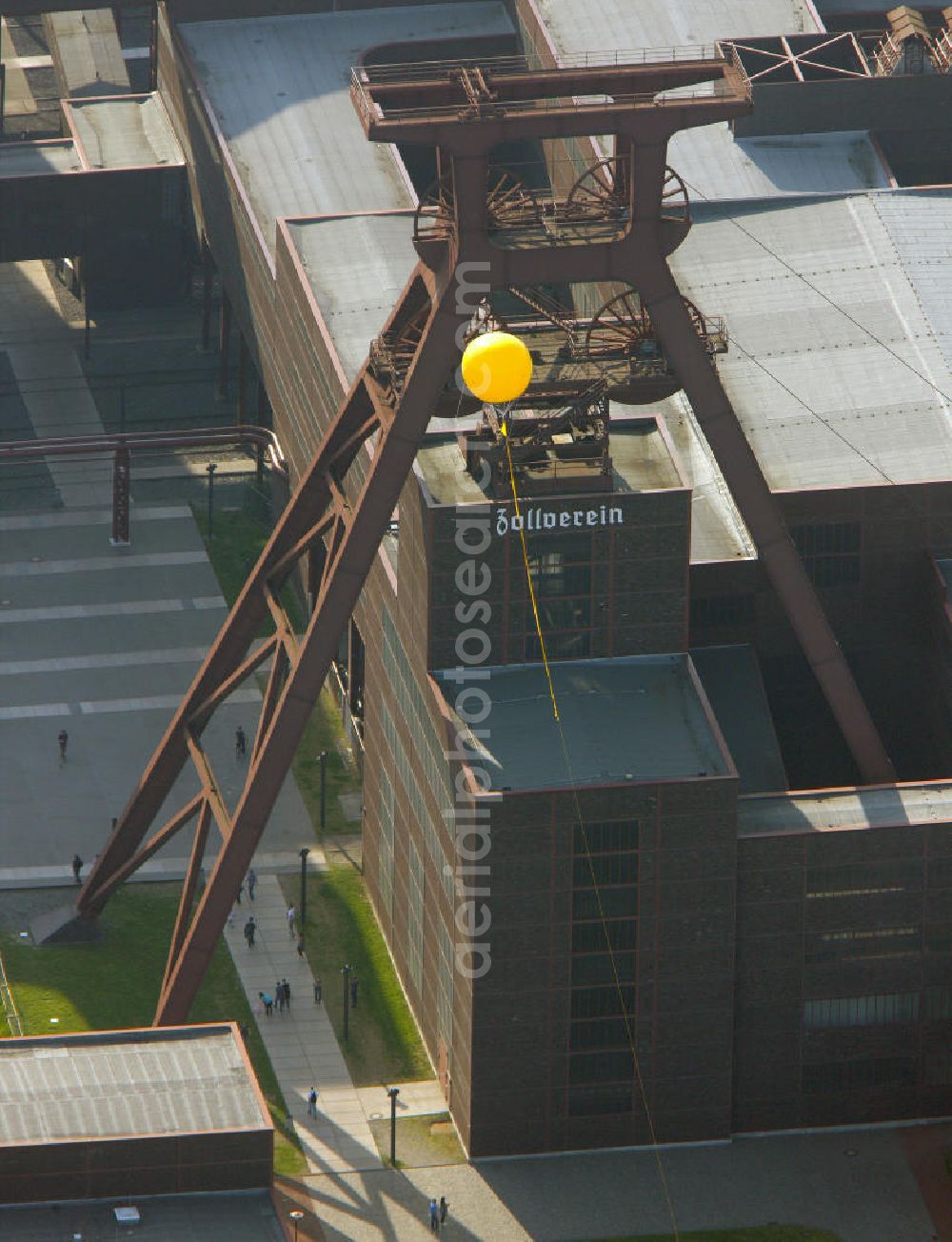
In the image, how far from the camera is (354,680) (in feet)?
448

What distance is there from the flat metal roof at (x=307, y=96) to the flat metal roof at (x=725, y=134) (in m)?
8.53

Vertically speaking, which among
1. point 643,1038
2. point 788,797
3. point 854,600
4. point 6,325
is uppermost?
point 6,325

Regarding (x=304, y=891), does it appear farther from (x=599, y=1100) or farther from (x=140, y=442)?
(x=140, y=442)

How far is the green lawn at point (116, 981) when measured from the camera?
121 metres

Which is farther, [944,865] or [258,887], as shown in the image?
[258,887]

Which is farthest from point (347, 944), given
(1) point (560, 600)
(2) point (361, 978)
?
(1) point (560, 600)

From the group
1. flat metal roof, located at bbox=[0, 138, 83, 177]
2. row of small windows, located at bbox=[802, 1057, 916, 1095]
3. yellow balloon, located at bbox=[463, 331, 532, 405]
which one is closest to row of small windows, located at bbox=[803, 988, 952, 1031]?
row of small windows, located at bbox=[802, 1057, 916, 1095]

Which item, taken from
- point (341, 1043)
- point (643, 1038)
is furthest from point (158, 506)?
point (643, 1038)

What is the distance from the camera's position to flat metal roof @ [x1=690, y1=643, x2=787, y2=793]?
119 m

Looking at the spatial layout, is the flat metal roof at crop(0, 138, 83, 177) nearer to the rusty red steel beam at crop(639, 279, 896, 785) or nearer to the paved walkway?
the paved walkway

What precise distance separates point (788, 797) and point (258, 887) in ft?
86.1

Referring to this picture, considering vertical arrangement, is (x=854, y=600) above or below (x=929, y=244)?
below

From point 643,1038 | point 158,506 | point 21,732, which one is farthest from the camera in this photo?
point 158,506

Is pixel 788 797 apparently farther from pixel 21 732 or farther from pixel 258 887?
pixel 21 732
